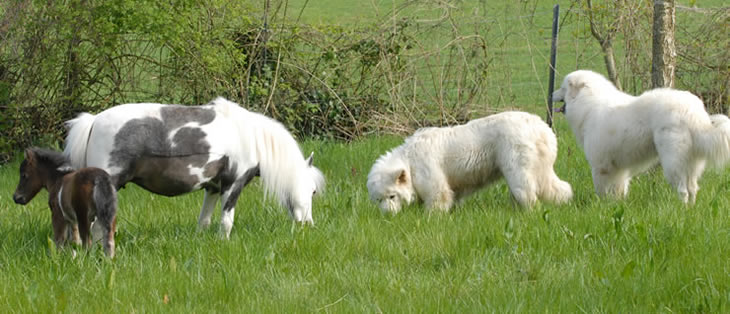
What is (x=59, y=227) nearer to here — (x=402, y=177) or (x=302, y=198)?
(x=302, y=198)

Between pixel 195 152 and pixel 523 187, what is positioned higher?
pixel 195 152

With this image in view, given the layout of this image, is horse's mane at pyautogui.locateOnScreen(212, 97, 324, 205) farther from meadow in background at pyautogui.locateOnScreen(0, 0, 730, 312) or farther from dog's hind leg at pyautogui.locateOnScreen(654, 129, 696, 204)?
dog's hind leg at pyautogui.locateOnScreen(654, 129, 696, 204)

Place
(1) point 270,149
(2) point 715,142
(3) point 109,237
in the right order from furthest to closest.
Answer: (2) point 715,142 < (1) point 270,149 < (3) point 109,237

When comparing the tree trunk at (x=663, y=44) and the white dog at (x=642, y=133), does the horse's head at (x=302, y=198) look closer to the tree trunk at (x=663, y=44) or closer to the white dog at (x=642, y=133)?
the white dog at (x=642, y=133)

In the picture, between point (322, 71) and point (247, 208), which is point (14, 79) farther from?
point (247, 208)

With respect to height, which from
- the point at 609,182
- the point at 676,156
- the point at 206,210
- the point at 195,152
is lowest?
the point at 609,182

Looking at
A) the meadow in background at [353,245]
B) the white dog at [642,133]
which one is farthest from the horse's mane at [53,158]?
the white dog at [642,133]

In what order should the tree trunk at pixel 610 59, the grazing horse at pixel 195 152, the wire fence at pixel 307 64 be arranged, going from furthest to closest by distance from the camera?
1. the tree trunk at pixel 610 59
2. the wire fence at pixel 307 64
3. the grazing horse at pixel 195 152

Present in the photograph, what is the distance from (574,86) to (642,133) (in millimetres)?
1202

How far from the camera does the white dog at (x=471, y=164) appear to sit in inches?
301

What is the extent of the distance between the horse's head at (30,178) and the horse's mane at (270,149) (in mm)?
1447

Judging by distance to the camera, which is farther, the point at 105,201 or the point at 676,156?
the point at 676,156

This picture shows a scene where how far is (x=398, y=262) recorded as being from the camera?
19.7ft

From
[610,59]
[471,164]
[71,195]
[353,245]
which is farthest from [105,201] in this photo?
[610,59]
